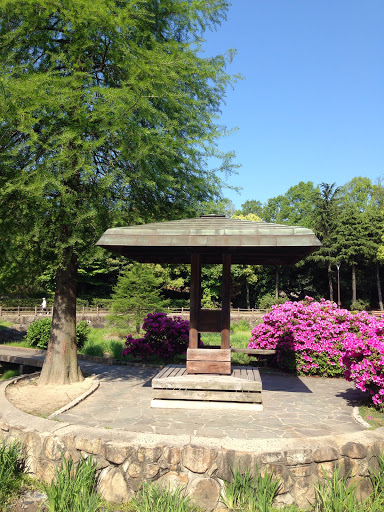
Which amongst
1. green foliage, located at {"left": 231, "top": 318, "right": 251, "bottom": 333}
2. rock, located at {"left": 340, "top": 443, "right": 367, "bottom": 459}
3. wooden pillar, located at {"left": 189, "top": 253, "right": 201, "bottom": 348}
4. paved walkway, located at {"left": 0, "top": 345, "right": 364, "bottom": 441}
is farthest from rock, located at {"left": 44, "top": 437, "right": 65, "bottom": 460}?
green foliage, located at {"left": 231, "top": 318, "right": 251, "bottom": 333}

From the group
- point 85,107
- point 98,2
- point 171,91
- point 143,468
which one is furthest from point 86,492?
point 98,2

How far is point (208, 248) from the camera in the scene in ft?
21.7

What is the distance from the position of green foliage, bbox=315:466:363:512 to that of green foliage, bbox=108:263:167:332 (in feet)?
44.7

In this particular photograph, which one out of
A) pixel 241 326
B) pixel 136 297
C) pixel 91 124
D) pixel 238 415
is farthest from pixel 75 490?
pixel 241 326

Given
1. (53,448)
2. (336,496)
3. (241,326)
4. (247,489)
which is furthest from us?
(241,326)

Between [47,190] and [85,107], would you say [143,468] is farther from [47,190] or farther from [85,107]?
[85,107]

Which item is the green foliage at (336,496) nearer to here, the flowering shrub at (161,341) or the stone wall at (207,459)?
the stone wall at (207,459)

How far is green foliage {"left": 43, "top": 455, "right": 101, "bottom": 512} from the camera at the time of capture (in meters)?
3.80

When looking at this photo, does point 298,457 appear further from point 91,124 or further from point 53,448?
point 91,124

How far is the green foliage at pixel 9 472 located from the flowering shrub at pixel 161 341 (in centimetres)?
605

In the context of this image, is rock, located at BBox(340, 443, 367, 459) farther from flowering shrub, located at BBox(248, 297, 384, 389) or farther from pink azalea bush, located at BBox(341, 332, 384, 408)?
flowering shrub, located at BBox(248, 297, 384, 389)

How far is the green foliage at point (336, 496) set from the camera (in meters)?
3.88

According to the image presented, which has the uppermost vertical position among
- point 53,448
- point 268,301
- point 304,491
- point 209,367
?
point 268,301

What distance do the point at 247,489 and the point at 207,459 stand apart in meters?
0.50
